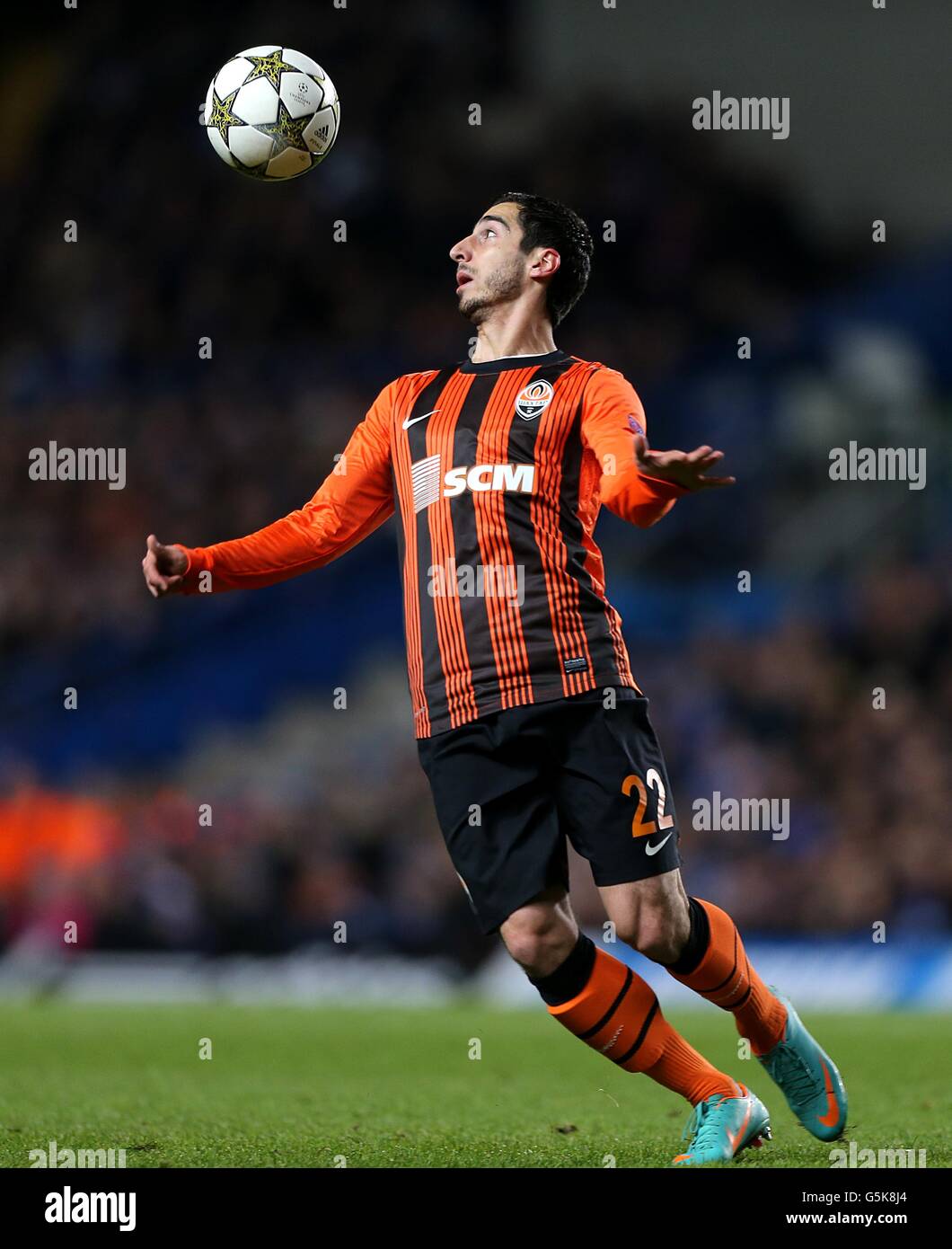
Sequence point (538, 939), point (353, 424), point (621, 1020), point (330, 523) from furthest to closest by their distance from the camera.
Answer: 1. point (353, 424)
2. point (330, 523)
3. point (621, 1020)
4. point (538, 939)

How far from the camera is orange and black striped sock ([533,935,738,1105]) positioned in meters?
4.55

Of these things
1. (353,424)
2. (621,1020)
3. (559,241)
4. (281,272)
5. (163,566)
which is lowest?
(621,1020)

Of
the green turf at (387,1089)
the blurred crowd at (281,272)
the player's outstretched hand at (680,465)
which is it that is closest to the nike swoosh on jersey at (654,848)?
the green turf at (387,1089)

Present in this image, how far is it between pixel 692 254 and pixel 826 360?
2.22 m

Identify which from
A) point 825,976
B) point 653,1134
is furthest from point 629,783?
point 825,976

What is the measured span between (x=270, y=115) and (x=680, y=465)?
247 centimetres

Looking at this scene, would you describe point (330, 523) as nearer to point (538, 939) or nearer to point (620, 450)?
point (620, 450)

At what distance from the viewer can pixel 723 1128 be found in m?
4.50

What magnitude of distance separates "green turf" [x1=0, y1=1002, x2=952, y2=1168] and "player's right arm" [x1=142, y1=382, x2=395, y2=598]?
1.76 metres

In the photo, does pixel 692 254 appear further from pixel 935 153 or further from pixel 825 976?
pixel 825 976

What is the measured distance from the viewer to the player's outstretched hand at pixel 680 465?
4.07 metres

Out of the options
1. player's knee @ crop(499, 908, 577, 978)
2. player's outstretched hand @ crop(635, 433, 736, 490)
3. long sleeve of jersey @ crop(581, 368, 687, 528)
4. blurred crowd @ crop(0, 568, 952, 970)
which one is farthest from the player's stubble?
blurred crowd @ crop(0, 568, 952, 970)

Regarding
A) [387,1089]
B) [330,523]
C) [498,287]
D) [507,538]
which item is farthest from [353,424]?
[507,538]

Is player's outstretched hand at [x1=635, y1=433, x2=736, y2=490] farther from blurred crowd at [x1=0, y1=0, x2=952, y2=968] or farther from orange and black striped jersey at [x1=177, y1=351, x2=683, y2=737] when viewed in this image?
blurred crowd at [x1=0, y1=0, x2=952, y2=968]
